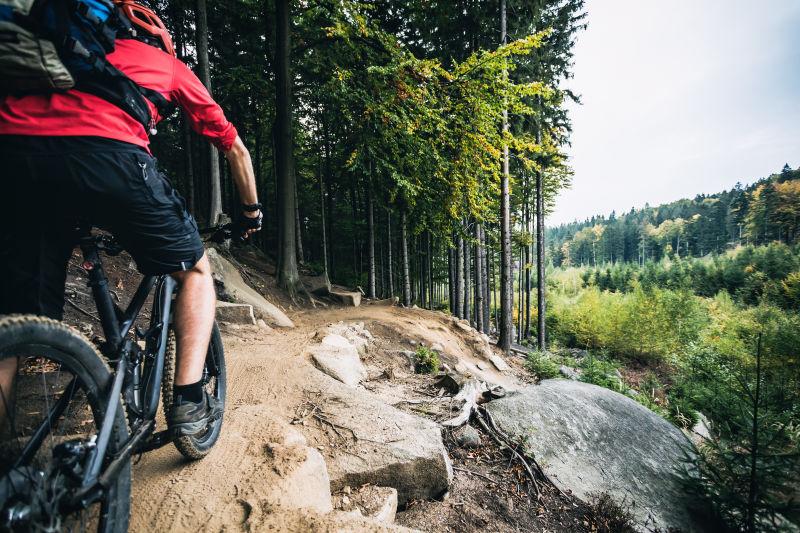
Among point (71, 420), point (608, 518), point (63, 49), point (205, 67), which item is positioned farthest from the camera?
point (205, 67)

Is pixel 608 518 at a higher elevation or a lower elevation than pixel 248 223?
lower

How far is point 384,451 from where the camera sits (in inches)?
107

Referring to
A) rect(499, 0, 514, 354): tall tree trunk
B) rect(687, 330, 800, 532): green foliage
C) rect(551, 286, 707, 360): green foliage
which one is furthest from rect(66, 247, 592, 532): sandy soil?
rect(551, 286, 707, 360): green foliage

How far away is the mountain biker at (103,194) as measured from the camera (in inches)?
47.7

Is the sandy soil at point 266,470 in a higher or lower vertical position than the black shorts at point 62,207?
lower

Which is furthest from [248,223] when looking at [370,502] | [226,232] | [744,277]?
[744,277]

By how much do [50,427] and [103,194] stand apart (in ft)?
2.69

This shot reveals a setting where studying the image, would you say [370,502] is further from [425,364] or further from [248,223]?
[425,364]

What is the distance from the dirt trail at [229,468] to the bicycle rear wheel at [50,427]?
0.51m

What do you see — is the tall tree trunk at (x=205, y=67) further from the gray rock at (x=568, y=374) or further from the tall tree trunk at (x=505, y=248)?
the gray rock at (x=568, y=374)

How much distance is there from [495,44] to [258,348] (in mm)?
14055

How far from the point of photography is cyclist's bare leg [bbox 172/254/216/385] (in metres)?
1.75

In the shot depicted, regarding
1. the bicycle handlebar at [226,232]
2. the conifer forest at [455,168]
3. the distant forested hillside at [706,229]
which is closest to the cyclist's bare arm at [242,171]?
the bicycle handlebar at [226,232]

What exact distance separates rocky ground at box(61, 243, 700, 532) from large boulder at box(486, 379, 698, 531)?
20.4 inches
